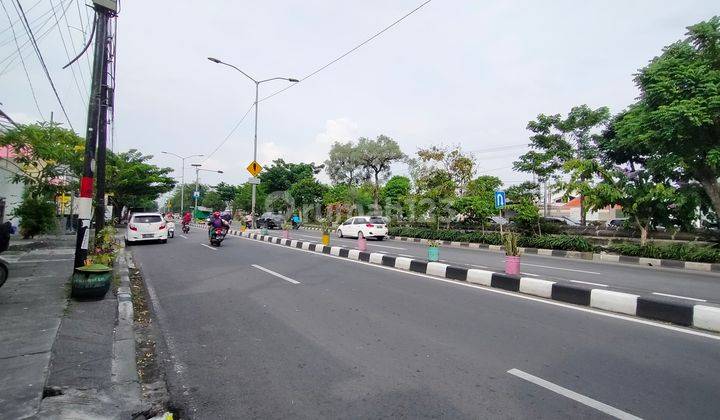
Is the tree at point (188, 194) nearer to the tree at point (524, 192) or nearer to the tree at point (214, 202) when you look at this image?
the tree at point (214, 202)

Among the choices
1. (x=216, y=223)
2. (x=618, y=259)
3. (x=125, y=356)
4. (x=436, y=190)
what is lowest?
(x=125, y=356)

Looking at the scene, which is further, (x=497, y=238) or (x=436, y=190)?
(x=436, y=190)

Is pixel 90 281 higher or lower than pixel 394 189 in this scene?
lower

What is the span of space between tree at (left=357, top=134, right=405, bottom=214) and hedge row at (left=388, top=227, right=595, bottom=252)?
62.4ft

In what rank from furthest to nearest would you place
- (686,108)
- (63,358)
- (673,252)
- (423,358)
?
(673,252) < (686,108) < (423,358) < (63,358)

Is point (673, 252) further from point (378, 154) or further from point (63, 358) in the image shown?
point (378, 154)

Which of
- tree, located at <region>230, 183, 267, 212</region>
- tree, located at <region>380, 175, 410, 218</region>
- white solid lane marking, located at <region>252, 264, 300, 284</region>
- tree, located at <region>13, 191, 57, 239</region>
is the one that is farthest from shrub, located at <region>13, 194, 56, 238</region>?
tree, located at <region>230, 183, 267, 212</region>

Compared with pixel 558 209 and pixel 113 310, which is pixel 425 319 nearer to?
pixel 113 310

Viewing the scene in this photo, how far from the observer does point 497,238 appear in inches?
805

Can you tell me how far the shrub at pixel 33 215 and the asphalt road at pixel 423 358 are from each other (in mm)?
14504

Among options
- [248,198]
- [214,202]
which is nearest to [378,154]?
[248,198]

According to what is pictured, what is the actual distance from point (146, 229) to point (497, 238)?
54.1ft

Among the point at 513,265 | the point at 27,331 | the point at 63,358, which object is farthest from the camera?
the point at 513,265

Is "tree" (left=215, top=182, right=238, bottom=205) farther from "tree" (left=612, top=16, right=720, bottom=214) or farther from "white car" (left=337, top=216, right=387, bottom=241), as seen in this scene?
"tree" (left=612, top=16, right=720, bottom=214)
